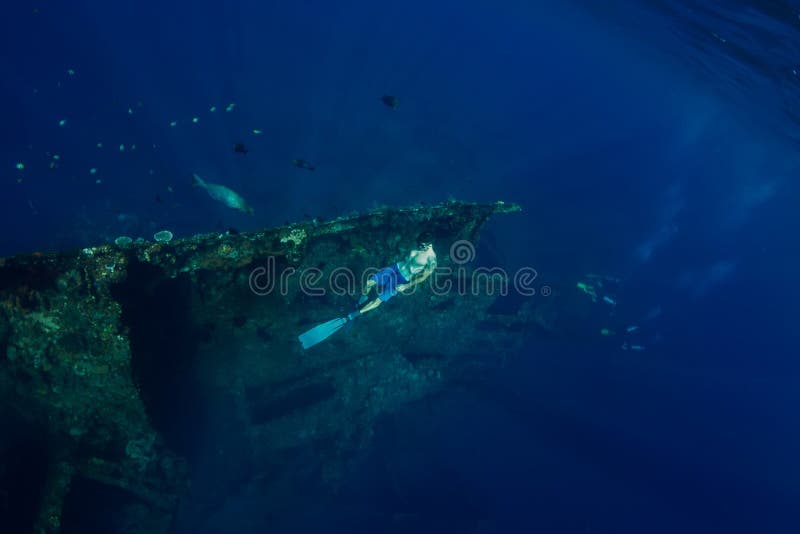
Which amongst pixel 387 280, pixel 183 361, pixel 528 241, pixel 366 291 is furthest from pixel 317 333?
pixel 528 241

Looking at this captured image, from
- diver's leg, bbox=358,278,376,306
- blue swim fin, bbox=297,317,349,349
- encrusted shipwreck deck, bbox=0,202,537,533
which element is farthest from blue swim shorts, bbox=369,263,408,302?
blue swim fin, bbox=297,317,349,349

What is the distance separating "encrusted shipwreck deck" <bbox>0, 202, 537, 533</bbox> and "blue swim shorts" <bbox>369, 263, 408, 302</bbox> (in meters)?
0.61

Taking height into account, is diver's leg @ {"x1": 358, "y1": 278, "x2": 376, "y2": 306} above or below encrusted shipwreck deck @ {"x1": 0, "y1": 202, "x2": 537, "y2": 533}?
above

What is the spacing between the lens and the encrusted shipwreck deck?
4.71 m

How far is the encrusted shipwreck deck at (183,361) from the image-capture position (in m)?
4.71

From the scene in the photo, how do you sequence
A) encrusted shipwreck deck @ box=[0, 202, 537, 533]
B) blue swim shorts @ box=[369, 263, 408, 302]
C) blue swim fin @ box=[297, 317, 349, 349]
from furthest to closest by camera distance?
blue swim shorts @ box=[369, 263, 408, 302] → blue swim fin @ box=[297, 317, 349, 349] → encrusted shipwreck deck @ box=[0, 202, 537, 533]

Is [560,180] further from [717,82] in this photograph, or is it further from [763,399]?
[763,399]

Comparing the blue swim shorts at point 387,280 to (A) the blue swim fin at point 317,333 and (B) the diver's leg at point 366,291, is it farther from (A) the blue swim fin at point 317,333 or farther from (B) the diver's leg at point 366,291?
(A) the blue swim fin at point 317,333

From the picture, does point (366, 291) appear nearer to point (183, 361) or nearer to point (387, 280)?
point (387, 280)

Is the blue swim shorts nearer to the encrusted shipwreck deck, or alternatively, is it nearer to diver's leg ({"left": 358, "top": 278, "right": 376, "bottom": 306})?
diver's leg ({"left": 358, "top": 278, "right": 376, "bottom": 306})

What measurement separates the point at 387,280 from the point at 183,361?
3.20m

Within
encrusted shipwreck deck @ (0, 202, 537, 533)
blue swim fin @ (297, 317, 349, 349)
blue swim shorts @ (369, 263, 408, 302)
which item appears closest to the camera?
encrusted shipwreck deck @ (0, 202, 537, 533)

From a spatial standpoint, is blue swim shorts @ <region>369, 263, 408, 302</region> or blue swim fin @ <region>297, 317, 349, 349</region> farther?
blue swim shorts @ <region>369, 263, 408, 302</region>

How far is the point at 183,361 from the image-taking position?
595 centimetres
